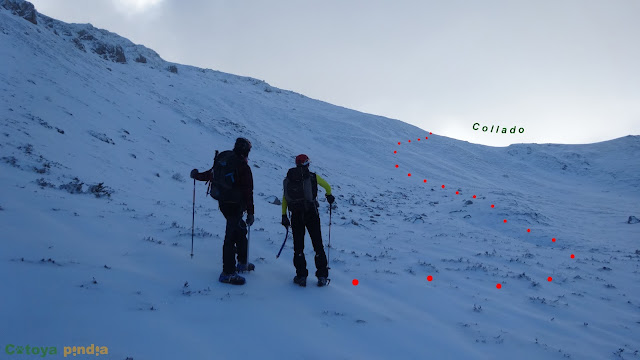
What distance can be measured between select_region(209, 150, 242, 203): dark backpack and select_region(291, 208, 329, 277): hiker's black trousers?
1198mm

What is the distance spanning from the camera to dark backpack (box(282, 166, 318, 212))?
6.28 m

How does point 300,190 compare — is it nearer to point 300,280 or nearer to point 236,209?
point 236,209

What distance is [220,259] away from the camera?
702cm

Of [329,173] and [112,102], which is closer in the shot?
[112,102]

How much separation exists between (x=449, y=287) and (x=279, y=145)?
25745 mm

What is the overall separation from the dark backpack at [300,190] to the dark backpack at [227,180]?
97 cm

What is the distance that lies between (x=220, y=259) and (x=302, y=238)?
1842mm

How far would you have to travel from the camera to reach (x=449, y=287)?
25.4ft

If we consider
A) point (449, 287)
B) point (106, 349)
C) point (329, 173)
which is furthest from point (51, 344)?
point (329, 173)

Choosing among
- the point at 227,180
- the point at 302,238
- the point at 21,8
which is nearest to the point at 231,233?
the point at 227,180

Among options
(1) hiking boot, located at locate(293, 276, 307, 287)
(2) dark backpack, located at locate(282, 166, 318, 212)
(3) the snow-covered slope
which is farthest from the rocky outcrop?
(1) hiking boot, located at locate(293, 276, 307, 287)

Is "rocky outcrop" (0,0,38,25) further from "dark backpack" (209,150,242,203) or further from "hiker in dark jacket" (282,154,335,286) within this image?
"hiker in dark jacket" (282,154,335,286)

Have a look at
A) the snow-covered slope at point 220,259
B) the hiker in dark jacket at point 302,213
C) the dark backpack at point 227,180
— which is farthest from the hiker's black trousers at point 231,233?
the hiker in dark jacket at point 302,213

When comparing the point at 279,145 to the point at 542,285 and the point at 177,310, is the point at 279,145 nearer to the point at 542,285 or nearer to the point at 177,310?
the point at 542,285
